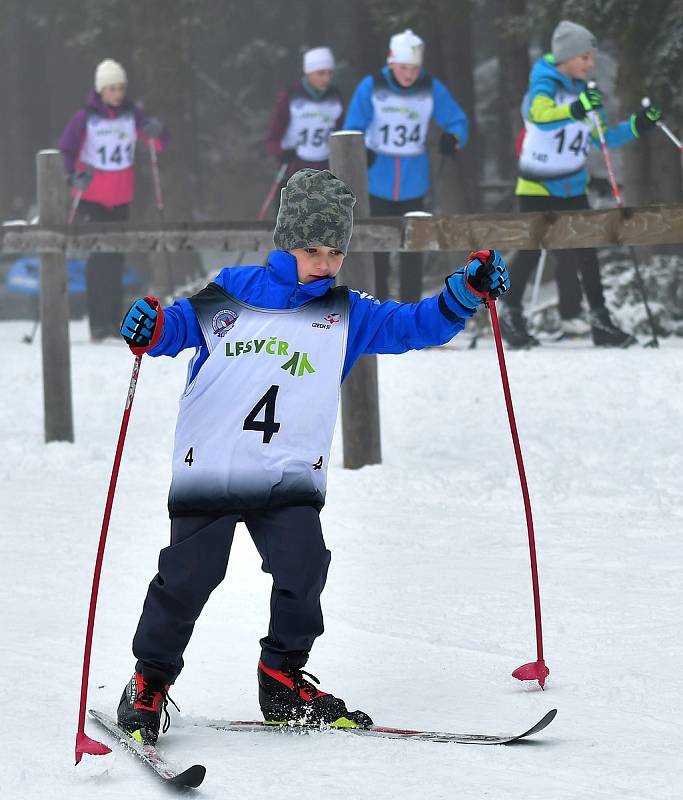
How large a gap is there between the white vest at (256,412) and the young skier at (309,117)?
838cm

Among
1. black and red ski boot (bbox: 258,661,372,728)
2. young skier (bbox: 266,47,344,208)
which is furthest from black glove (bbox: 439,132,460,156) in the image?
black and red ski boot (bbox: 258,661,372,728)

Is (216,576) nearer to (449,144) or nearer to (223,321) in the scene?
(223,321)

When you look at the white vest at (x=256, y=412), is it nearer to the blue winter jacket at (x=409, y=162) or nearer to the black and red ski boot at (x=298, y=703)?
the black and red ski boot at (x=298, y=703)

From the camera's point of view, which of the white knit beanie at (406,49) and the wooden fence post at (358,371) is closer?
the wooden fence post at (358,371)

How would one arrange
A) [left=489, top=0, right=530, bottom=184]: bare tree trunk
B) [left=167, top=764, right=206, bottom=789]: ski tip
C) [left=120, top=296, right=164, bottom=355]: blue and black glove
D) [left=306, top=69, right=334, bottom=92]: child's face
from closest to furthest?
[left=167, top=764, right=206, bottom=789]: ski tip, [left=120, top=296, right=164, bottom=355]: blue and black glove, [left=306, top=69, right=334, bottom=92]: child's face, [left=489, top=0, right=530, bottom=184]: bare tree trunk

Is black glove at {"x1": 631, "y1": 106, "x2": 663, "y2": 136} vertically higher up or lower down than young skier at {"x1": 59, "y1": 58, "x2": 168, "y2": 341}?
higher up

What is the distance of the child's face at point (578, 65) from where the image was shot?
9773 millimetres

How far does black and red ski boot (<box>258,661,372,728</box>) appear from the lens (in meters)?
3.92

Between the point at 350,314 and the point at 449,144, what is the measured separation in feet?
23.3

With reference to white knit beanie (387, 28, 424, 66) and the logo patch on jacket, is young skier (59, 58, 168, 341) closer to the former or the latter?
white knit beanie (387, 28, 424, 66)

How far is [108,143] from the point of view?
12.6 metres

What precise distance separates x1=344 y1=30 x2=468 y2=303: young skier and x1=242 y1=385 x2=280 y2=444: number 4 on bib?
6.76m

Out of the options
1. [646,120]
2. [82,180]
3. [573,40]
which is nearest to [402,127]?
[573,40]

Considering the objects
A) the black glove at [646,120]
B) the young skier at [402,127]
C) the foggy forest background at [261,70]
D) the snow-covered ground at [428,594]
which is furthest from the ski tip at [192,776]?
the foggy forest background at [261,70]
